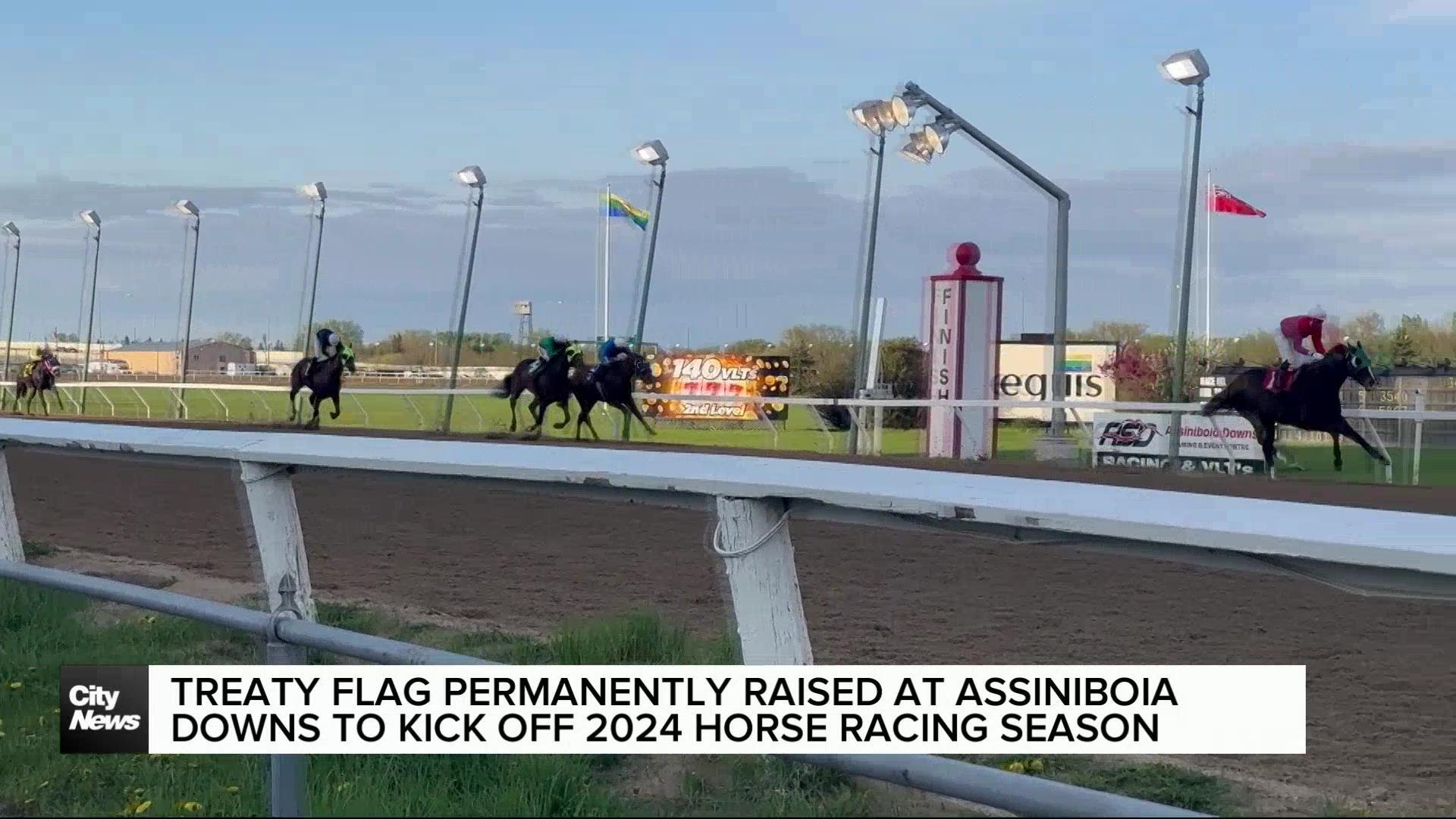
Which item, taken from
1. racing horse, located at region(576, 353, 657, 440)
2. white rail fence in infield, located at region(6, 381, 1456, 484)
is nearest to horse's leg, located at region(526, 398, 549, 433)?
racing horse, located at region(576, 353, 657, 440)

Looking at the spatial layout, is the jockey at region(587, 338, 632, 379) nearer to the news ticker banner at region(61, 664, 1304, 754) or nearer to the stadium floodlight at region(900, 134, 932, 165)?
the stadium floodlight at region(900, 134, 932, 165)

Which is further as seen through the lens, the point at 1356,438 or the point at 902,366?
the point at 902,366

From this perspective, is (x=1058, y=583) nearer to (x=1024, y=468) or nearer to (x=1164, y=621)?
(x=1164, y=621)

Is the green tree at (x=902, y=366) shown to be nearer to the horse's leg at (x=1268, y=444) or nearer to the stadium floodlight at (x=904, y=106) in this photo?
the stadium floodlight at (x=904, y=106)

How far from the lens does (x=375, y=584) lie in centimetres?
669

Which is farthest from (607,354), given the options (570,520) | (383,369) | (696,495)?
(383,369)

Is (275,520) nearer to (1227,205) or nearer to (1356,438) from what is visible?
(1356,438)

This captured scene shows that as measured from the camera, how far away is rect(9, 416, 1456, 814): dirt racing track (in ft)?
13.5

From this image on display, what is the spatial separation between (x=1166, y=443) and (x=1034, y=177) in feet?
12.2

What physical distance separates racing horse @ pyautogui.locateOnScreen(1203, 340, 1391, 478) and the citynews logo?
1345 centimetres

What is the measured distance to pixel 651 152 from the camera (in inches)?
954

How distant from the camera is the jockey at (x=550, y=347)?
2183 cm

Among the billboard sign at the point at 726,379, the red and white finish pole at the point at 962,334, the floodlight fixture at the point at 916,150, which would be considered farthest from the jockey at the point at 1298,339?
the billboard sign at the point at 726,379

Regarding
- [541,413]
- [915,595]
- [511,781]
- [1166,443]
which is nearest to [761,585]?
[511,781]
